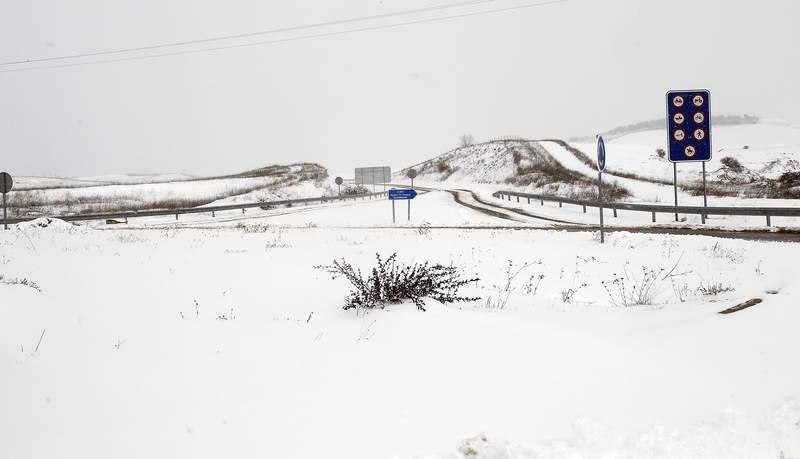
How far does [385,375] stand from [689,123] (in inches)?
813

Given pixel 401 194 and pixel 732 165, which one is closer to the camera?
pixel 401 194

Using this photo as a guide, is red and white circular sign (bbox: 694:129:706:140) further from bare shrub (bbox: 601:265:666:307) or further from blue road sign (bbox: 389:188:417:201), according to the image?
bare shrub (bbox: 601:265:666:307)

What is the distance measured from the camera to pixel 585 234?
15523 millimetres

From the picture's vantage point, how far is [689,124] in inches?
782

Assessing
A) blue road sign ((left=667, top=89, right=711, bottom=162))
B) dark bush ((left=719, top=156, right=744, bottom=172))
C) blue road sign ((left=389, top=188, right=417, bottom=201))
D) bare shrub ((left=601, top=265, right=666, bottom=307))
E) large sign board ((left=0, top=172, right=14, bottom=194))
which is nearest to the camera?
bare shrub ((left=601, top=265, right=666, bottom=307))

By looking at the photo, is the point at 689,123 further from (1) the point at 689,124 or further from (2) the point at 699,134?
(2) the point at 699,134

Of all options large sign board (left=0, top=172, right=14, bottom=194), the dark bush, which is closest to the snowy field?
large sign board (left=0, top=172, right=14, bottom=194)

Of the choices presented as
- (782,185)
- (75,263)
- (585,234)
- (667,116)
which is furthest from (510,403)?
(782,185)

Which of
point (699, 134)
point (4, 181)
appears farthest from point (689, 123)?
point (4, 181)

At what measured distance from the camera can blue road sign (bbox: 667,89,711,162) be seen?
64.8ft

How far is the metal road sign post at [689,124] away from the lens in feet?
64.8

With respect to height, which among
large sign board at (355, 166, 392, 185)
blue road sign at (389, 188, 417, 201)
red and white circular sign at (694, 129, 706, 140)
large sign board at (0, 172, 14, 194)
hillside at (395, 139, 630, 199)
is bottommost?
blue road sign at (389, 188, 417, 201)

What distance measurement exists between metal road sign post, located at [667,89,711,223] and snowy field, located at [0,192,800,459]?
13742 mm

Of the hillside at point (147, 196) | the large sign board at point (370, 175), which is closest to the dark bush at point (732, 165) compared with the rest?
the large sign board at point (370, 175)
